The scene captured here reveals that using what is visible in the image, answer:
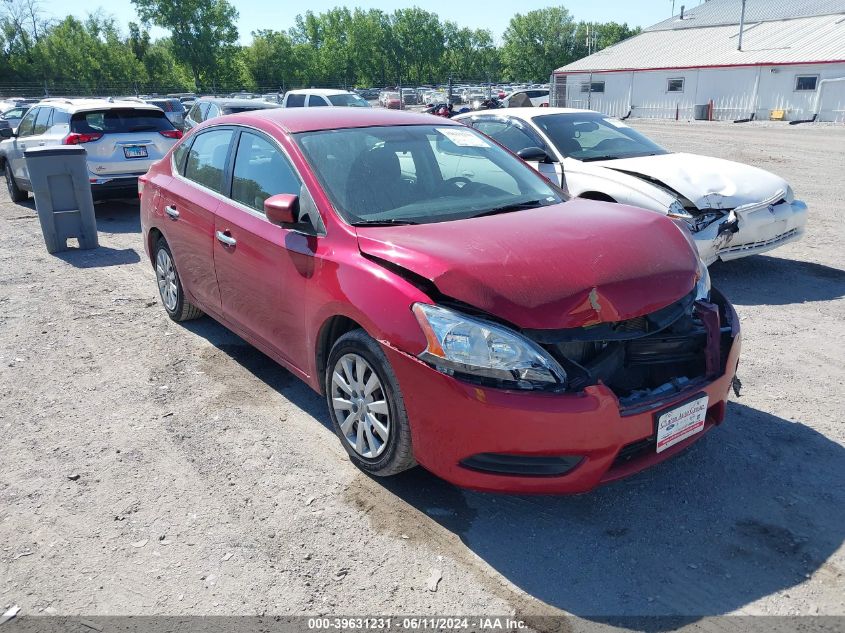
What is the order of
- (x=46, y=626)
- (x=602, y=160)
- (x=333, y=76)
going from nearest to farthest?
1. (x=46, y=626)
2. (x=602, y=160)
3. (x=333, y=76)

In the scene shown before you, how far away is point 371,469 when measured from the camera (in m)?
3.47

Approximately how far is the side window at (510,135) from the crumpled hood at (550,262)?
4259mm

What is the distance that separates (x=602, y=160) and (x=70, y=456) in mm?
5746

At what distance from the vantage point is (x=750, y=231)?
6.46 meters

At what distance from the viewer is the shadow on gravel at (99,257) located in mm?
8195

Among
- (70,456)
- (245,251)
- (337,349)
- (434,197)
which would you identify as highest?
(434,197)

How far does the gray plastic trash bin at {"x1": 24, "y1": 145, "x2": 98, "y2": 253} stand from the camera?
8516 millimetres

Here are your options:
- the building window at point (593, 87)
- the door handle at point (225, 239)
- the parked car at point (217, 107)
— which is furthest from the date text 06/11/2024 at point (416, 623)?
the building window at point (593, 87)

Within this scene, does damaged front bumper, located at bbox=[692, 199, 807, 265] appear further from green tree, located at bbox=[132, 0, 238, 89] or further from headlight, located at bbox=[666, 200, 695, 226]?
green tree, located at bbox=[132, 0, 238, 89]

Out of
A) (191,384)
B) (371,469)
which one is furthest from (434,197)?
(191,384)

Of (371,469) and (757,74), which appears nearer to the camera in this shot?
(371,469)

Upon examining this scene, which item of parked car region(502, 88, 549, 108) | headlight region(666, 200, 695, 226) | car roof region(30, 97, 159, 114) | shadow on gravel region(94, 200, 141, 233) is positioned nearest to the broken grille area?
headlight region(666, 200, 695, 226)

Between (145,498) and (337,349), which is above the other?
(337,349)

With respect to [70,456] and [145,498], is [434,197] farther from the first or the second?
[70,456]
